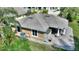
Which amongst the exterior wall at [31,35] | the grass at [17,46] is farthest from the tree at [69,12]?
the grass at [17,46]

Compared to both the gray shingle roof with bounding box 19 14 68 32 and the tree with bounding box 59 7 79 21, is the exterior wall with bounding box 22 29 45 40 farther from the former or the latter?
the tree with bounding box 59 7 79 21

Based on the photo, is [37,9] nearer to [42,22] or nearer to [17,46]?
[42,22]

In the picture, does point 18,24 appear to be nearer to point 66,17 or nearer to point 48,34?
point 48,34

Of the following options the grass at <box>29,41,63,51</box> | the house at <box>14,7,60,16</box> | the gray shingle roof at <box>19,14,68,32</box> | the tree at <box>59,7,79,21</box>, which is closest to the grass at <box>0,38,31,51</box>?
the grass at <box>29,41,63,51</box>

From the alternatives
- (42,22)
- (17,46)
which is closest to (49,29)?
(42,22)

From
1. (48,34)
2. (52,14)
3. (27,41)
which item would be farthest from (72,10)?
(27,41)
